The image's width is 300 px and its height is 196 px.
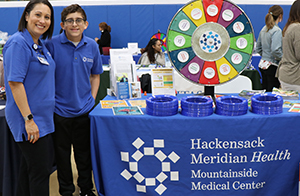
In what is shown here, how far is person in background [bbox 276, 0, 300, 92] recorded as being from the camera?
2.81 metres

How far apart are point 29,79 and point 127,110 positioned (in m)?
0.73

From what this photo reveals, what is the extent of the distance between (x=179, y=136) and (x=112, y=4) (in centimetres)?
832

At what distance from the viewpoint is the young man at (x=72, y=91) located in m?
2.11

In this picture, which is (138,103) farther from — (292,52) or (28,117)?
(292,52)

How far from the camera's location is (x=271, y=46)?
13.7 ft

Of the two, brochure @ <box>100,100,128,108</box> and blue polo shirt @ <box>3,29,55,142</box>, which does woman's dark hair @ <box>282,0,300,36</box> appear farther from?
blue polo shirt @ <box>3,29,55,142</box>

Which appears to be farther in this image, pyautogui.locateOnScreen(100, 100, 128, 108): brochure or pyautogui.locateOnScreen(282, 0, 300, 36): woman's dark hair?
pyautogui.locateOnScreen(282, 0, 300, 36): woman's dark hair

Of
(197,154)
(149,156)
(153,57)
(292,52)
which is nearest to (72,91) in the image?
(149,156)

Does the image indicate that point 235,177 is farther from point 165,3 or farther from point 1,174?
point 165,3

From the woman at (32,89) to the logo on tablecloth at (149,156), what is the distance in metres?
0.56

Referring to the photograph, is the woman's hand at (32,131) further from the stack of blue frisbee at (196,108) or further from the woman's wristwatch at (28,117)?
the stack of blue frisbee at (196,108)

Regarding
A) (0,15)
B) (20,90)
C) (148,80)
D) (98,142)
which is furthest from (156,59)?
(0,15)

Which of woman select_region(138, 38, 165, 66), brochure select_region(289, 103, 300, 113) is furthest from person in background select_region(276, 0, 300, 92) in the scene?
woman select_region(138, 38, 165, 66)

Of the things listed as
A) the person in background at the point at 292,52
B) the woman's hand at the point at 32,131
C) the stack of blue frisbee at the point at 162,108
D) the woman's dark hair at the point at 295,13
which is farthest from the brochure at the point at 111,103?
the woman's dark hair at the point at 295,13
